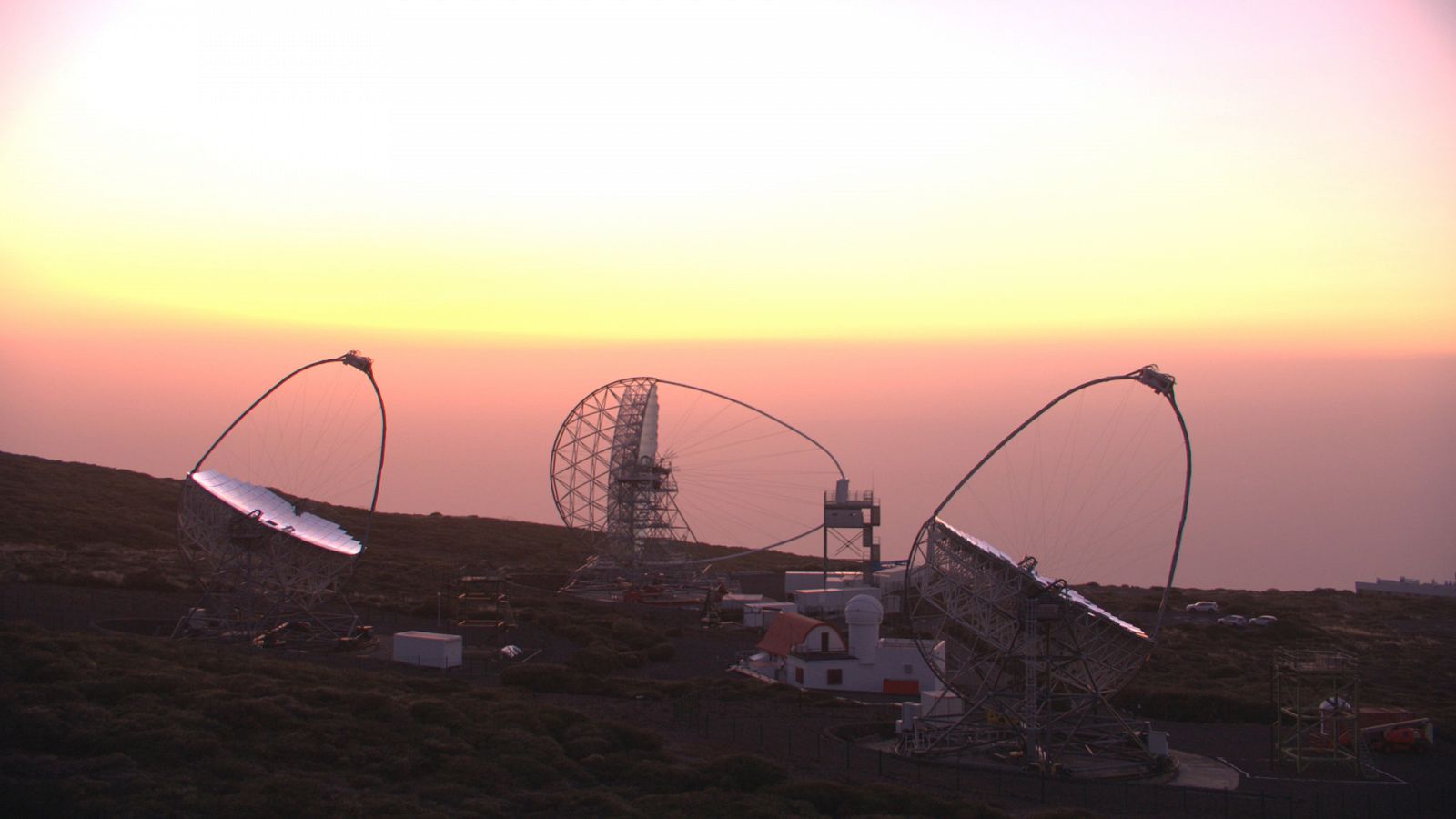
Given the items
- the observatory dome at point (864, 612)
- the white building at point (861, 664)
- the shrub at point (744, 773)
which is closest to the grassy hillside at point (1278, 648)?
the white building at point (861, 664)

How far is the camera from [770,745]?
A: 33312 mm

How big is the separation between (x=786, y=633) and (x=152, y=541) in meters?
47.4

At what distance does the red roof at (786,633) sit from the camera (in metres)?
47.2

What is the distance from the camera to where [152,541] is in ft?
249

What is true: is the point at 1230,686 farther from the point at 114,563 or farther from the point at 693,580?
the point at 114,563

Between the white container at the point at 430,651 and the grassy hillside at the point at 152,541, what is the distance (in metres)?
14.9

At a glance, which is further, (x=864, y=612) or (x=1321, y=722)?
(x=864, y=612)

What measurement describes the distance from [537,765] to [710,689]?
14082mm

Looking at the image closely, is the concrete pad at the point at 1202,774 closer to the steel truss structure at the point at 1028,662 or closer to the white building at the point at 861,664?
the steel truss structure at the point at 1028,662

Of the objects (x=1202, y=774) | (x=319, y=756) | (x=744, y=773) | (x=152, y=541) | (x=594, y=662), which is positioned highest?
(x=152, y=541)

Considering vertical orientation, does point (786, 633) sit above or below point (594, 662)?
above

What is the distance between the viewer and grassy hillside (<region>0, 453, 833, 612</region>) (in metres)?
59.8

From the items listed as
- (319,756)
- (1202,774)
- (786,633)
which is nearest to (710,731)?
(319,756)

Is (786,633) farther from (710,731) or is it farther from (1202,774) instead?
(1202,774)
